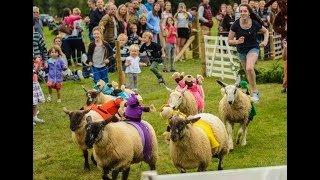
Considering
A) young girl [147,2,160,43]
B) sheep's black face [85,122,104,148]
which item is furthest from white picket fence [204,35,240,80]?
sheep's black face [85,122,104,148]

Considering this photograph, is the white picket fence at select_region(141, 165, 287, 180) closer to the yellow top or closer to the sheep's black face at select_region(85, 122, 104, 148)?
the sheep's black face at select_region(85, 122, 104, 148)

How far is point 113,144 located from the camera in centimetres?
670

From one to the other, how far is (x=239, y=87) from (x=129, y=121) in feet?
7.06

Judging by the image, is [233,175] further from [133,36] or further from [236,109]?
[133,36]

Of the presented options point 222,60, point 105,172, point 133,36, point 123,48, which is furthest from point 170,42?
point 105,172

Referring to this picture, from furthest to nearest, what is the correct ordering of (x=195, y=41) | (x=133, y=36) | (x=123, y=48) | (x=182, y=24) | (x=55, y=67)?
(x=195, y=41), (x=182, y=24), (x=133, y=36), (x=123, y=48), (x=55, y=67)

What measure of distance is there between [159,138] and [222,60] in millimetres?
5359

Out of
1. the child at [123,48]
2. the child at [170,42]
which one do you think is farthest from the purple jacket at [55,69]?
the child at [170,42]

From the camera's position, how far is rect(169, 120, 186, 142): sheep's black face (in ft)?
21.8

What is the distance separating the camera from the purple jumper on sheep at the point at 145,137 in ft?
22.7

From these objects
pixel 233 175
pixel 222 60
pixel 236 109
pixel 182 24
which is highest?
pixel 182 24

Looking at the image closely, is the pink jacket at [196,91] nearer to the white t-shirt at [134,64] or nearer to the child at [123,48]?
the white t-shirt at [134,64]
